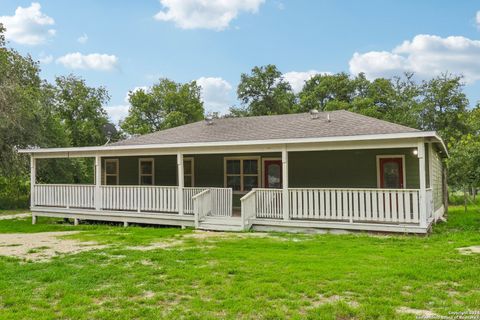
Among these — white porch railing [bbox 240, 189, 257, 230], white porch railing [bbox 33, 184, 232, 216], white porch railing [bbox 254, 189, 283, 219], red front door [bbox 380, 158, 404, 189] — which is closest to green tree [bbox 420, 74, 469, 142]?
red front door [bbox 380, 158, 404, 189]

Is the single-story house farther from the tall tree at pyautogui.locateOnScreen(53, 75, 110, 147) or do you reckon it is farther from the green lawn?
the tall tree at pyautogui.locateOnScreen(53, 75, 110, 147)

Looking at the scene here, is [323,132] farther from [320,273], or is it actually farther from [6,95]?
[6,95]

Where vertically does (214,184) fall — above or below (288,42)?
below

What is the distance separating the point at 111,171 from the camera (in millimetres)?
15625

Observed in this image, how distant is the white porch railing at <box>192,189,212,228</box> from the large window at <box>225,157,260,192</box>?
1986 mm

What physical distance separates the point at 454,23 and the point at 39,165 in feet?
73.6

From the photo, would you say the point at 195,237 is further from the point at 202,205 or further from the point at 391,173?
the point at 391,173

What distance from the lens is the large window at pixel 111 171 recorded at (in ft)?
51.0

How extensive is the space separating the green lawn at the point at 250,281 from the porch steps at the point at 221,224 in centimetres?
221

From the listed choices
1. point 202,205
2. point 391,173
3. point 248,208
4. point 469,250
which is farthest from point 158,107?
point 469,250

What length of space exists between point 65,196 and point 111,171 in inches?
92.8

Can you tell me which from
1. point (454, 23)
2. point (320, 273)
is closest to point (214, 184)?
point (320, 273)

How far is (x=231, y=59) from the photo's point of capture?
86.1 feet

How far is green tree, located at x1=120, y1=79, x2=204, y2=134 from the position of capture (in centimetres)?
3331
